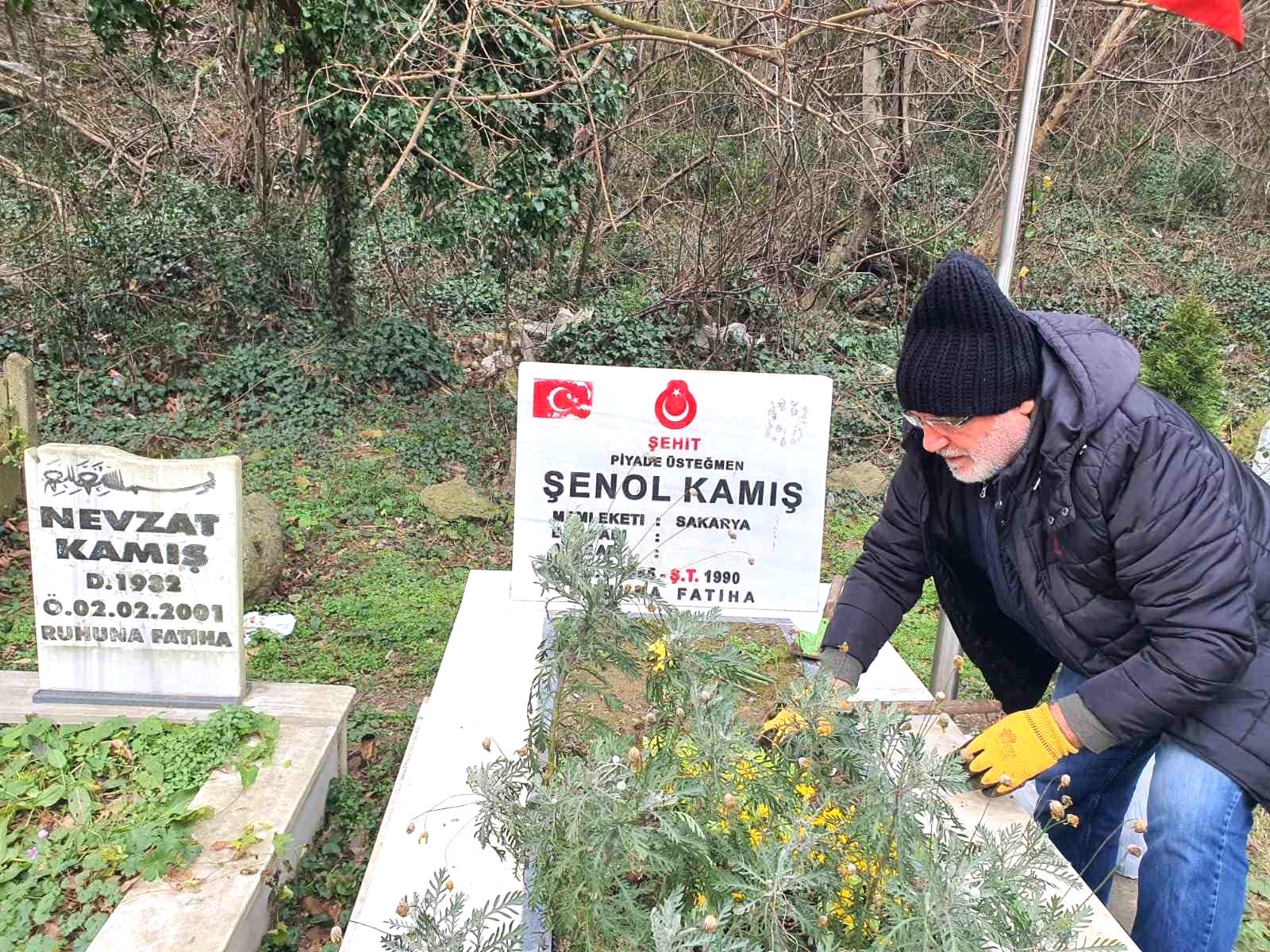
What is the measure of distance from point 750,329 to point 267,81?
453 cm

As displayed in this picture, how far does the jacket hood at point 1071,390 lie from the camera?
77.2 inches

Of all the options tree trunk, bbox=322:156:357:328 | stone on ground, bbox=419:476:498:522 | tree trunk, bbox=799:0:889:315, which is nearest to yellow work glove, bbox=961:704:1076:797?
stone on ground, bbox=419:476:498:522

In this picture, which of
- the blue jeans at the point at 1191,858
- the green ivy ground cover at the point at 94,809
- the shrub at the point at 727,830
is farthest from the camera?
the green ivy ground cover at the point at 94,809

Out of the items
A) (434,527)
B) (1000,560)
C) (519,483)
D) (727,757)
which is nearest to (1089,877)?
(1000,560)

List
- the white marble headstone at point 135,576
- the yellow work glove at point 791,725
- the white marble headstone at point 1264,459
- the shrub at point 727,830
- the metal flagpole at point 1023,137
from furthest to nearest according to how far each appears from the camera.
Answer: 1. the white marble headstone at point 1264,459
2. the white marble headstone at point 135,576
3. the metal flagpole at point 1023,137
4. the yellow work glove at point 791,725
5. the shrub at point 727,830

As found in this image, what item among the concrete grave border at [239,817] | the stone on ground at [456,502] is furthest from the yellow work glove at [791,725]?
the stone on ground at [456,502]

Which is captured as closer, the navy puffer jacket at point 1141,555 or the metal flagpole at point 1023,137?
the navy puffer jacket at point 1141,555

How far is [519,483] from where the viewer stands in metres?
3.42

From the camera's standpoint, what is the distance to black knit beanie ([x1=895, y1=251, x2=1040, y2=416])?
77.4 inches

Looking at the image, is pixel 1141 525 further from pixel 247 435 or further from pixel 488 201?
pixel 247 435

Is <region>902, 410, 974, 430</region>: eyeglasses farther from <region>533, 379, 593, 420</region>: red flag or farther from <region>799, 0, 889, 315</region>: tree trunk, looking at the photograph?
<region>799, 0, 889, 315</region>: tree trunk

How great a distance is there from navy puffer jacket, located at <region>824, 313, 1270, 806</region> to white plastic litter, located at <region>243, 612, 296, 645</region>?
11.8 ft

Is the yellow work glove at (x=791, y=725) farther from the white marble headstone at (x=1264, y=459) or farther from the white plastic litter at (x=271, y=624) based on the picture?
the white marble headstone at (x=1264, y=459)

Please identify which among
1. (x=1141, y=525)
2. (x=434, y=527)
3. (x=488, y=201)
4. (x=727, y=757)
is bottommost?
(x=434, y=527)
